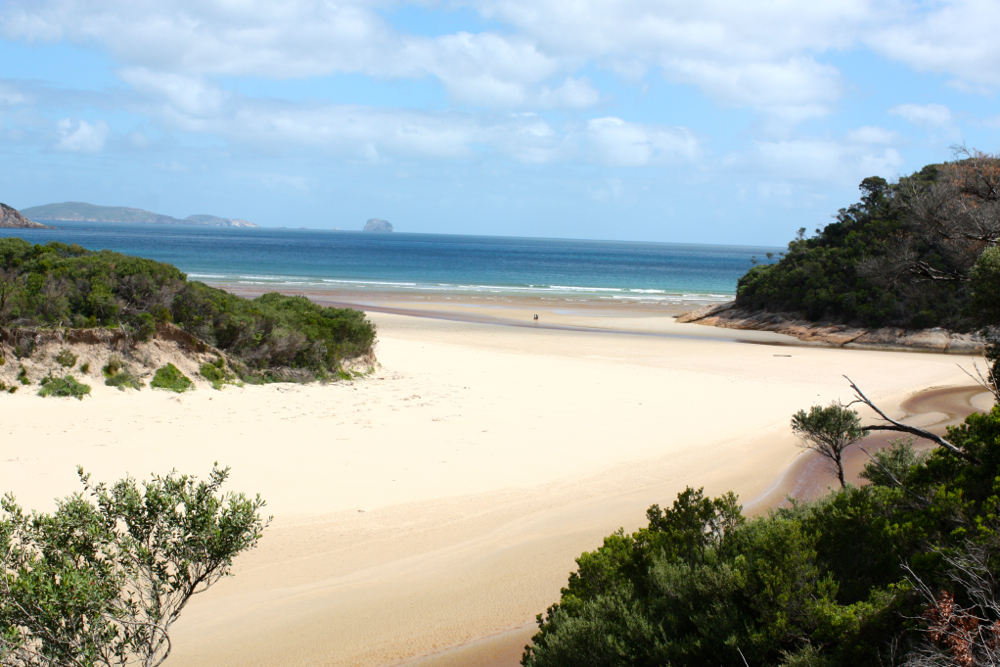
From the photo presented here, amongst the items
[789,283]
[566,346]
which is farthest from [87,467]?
[789,283]

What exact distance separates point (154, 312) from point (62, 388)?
2017mm

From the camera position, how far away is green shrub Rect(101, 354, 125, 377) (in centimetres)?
1104

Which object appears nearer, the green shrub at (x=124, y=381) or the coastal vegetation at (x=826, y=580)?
the coastal vegetation at (x=826, y=580)

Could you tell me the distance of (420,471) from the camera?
9156mm

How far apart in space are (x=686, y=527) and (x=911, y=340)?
88.1ft

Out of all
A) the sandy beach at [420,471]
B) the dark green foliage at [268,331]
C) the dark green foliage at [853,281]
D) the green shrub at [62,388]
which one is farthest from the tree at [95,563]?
the dark green foliage at [853,281]

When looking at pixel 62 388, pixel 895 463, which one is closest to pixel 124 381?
pixel 62 388

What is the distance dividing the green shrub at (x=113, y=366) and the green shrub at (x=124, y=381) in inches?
2.5

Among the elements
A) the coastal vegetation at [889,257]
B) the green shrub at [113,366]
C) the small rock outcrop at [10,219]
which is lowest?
the green shrub at [113,366]

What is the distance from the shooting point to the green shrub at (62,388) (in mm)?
10250

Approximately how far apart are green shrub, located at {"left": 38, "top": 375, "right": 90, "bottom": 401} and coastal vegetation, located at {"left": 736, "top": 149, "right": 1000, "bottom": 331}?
11.4 m

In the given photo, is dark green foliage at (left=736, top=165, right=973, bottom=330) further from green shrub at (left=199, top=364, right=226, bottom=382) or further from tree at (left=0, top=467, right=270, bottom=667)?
tree at (left=0, top=467, right=270, bottom=667)

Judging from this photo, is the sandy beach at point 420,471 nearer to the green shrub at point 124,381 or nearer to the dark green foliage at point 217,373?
the green shrub at point 124,381

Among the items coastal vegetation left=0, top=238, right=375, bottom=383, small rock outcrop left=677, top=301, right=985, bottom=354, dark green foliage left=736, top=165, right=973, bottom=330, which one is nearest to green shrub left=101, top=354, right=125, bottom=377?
coastal vegetation left=0, top=238, right=375, bottom=383
